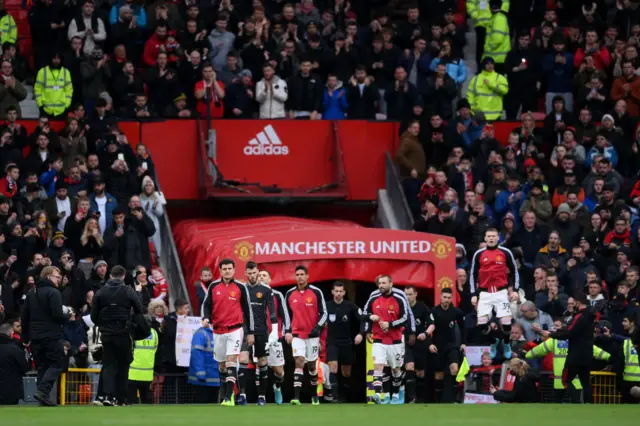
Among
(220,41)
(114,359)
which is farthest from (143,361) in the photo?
(220,41)

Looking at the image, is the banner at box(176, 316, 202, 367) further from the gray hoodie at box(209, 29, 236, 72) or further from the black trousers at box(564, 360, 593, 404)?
the gray hoodie at box(209, 29, 236, 72)

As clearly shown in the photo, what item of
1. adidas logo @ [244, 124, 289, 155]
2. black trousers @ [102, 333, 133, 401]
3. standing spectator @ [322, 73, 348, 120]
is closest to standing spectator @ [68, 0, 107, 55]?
adidas logo @ [244, 124, 289, 155]

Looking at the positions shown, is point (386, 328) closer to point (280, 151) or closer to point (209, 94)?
point (209, 94)

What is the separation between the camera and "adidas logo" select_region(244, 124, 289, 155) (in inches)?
1288

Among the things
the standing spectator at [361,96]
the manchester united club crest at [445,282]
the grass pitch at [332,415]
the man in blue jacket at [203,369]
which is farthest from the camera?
the standing spectator at [361,96]

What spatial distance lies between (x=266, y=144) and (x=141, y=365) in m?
9.38

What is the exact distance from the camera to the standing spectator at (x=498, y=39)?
1345 inches

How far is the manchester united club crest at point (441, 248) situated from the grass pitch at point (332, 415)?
603cm

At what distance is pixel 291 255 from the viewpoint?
2733cm

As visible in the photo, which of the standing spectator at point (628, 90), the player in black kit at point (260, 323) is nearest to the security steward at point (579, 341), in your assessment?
the player in black kit at point (260, 323)

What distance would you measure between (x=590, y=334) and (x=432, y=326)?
2829mm

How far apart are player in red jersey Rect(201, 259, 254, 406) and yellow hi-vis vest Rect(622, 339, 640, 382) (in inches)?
217

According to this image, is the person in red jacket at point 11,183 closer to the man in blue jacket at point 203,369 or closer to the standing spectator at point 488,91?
the man in blue jacket at point 203,369

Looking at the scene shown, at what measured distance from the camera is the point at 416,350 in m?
25.9
